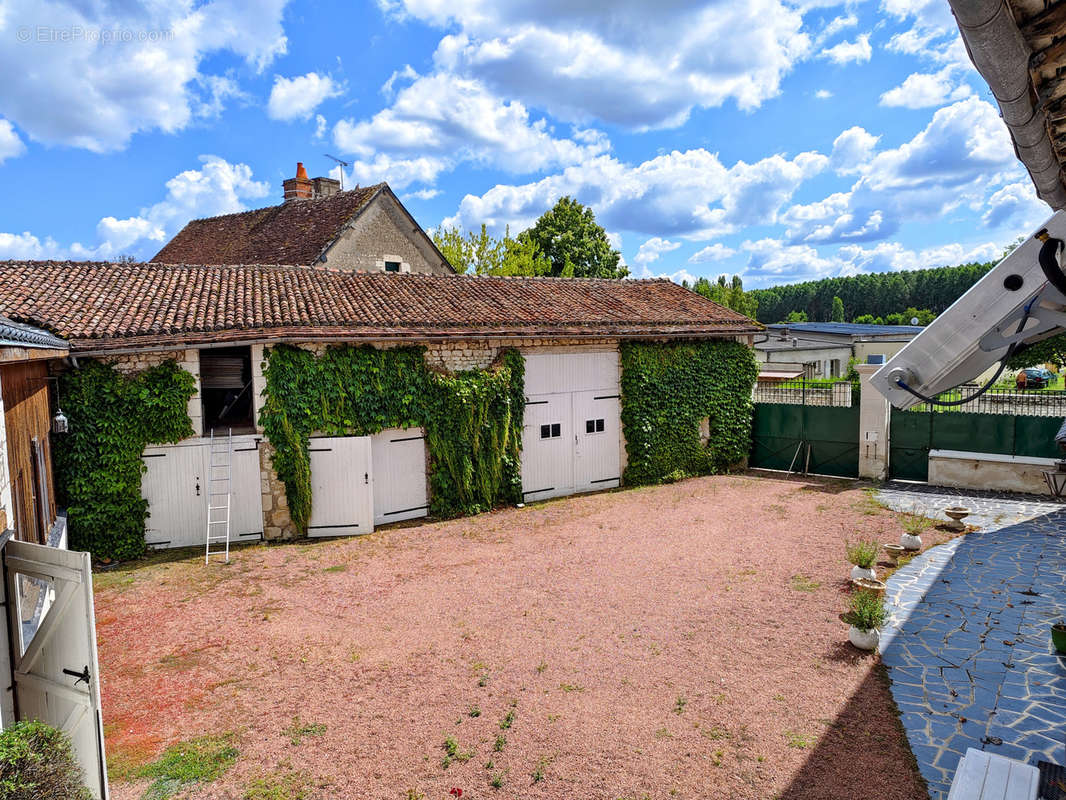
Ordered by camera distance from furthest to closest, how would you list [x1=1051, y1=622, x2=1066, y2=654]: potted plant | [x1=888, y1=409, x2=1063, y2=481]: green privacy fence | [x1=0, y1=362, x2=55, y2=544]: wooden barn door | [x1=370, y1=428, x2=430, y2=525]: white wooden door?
1. [x1=888, y1=409, x2=1063, y2=481]: green privacy fence
2. [x1=370, y1=428, x2=430, y2=525]: white wooden door
3. [x1=0, y1=362, x2=55, y2=544]: wooden barn door
4. [x1=1051, y1=622, x2=1066, y2=654]: potted plant

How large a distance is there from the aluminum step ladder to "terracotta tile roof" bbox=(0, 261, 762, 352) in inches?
77.4

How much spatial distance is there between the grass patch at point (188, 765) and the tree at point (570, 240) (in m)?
38.9

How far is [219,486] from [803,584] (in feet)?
32.9

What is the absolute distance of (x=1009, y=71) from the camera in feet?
7.63

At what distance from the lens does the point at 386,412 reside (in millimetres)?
12922

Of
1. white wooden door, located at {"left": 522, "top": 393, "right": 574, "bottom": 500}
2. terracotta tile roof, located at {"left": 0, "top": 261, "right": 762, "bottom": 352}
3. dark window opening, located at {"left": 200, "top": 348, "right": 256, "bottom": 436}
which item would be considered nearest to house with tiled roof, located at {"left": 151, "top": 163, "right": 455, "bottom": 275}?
terracotta tile roof, located at {"left": 0, "top": 261, "right": 762, "bottom": 352}

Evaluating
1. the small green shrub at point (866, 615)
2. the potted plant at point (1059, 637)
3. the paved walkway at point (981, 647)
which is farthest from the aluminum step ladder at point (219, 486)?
the potted plant at point (1059, 637)

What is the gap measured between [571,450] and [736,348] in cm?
599

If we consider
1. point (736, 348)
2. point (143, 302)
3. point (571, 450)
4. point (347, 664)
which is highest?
point (143, 302)

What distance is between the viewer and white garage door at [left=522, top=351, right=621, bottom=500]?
15023 mm

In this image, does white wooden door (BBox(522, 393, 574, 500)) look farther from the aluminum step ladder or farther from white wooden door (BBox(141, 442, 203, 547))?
white wooden door (BBox(141, 442, 203, 547))

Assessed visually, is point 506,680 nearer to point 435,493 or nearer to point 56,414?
point 435,493

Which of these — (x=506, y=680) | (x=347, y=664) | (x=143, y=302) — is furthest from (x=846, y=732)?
(x=143, y=302)

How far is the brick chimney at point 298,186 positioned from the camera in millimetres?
25922
